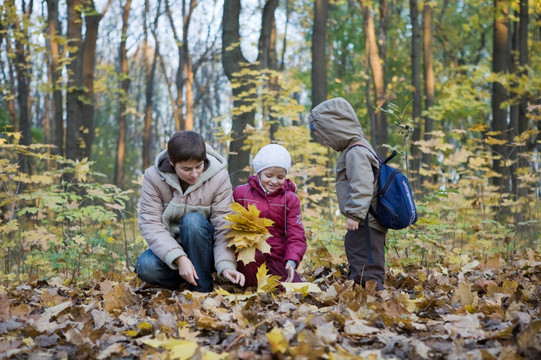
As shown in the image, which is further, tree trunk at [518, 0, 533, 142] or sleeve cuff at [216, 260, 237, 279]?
tree trunk at [518, 0, 533, 142]

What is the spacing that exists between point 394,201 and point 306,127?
29.1 feet

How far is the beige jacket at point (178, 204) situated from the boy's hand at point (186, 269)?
0.05 m

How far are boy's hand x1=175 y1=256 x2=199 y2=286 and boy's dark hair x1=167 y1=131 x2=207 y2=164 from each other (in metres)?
0.69

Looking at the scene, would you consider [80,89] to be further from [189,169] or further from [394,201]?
[394,201]

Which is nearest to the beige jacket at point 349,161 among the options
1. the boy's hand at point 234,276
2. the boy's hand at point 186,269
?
the boy's hand at point 234,276

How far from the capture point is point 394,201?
3635 millimetres

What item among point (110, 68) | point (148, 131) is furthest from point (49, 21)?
point (148, 131)

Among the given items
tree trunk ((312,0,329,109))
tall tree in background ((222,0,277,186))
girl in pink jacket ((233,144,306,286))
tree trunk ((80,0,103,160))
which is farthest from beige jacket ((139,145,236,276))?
tree trunk ((80,0,103,160))

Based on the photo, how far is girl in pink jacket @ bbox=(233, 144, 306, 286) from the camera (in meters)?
3.78

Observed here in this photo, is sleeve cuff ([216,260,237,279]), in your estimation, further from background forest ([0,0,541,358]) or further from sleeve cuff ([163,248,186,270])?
background forest ([0,0,541,358])

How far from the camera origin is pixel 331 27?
786 inches

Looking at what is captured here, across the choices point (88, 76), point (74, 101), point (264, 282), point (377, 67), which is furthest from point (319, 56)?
point (264, 282)

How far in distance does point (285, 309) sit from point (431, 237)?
2.53 m

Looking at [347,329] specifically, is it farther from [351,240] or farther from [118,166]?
[118,166]
